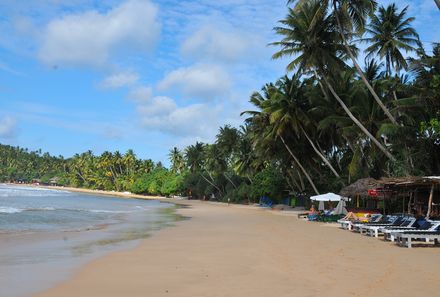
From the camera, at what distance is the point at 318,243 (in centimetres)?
1476

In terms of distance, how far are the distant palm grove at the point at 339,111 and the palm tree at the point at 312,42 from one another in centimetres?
6

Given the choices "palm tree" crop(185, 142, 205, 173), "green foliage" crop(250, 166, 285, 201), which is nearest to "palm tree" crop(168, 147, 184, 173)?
"palm tree" crop(185, 142, 205, 173)

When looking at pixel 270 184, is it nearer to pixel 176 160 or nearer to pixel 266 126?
pixel 266 126

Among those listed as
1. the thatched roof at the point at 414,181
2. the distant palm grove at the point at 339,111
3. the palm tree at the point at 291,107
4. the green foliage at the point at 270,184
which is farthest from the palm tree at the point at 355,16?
the green foliage at the point at 270,184

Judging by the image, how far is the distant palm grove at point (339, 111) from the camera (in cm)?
2278

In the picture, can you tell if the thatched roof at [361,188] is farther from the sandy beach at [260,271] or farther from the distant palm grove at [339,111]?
the sandy beach at [260,271]

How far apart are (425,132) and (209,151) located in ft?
159

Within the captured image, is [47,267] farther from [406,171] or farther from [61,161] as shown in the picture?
[61,161]

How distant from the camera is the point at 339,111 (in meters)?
31.3

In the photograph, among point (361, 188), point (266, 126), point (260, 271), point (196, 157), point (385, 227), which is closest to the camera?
point (260, 271)

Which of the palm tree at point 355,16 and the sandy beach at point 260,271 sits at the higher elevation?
the palm tree at point 355,16

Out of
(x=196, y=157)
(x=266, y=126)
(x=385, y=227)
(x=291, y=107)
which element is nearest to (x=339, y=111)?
(x=291, y=107)

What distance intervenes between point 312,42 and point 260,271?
21.2 meters

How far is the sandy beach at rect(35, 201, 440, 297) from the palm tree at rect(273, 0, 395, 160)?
52.5ft
